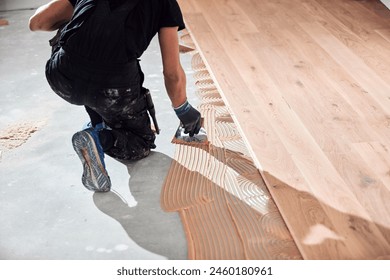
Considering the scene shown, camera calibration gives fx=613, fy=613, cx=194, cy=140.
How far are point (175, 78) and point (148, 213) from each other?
0.52 meters

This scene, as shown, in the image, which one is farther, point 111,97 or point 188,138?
point 188,138

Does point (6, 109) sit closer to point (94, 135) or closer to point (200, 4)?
point (94, 135)

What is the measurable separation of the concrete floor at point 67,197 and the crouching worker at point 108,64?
4.0 inches

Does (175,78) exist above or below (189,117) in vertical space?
above

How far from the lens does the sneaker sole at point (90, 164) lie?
87.0 inches

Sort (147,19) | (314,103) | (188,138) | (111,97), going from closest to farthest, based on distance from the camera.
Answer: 1. (147,19)
2. (111,97)
3. (188,138)
4. (314,103)

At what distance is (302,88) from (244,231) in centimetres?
119

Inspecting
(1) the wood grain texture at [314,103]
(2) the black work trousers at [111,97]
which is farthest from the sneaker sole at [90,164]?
(1) the wood grain texture at [314,103]

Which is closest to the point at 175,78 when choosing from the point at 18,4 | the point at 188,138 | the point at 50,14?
the point at 188,138

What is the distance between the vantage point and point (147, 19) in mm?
2146

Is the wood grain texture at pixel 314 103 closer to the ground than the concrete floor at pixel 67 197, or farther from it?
farther from it

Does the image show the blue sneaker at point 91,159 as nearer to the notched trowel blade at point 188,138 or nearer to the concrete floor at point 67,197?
the concrete floor at point 67,197

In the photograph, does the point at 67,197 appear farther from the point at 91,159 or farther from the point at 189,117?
the point at 189,117

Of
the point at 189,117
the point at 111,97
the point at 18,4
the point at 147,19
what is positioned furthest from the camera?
the point at 18,4
